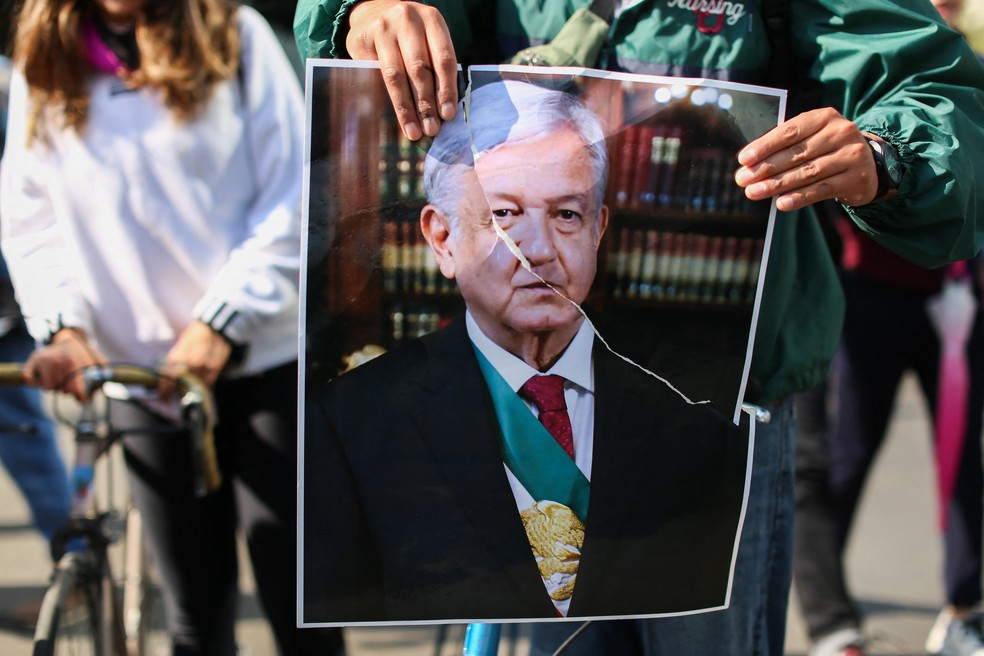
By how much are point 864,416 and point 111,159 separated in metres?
2.25

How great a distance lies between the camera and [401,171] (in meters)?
1.18

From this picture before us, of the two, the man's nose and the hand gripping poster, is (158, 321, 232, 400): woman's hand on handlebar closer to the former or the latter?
the hand gripping poster

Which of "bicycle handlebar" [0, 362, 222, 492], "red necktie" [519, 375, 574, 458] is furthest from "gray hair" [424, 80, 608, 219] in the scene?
"bicycle handlebar" [0, 362, 222, 492]

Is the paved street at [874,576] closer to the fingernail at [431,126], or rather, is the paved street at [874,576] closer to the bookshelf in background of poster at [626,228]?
the bookshelf in background of poster at [626,228]

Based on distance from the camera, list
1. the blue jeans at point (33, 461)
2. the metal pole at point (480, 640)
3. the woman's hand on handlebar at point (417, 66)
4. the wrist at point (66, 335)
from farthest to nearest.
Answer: the blue jeans at point (33, 461) → the wrist at point (66, 335) → the metal pole at point (480, 640) → the woman's hand on handlebar at point (417, 66)

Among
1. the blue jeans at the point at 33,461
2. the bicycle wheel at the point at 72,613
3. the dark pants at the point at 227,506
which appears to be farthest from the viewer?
the blue jeans at the point at 33,461

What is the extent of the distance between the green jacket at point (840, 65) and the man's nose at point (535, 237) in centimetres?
36

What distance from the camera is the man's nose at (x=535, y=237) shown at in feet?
3.89

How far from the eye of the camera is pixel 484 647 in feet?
4.98

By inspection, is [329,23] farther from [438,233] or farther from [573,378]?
[573,378]

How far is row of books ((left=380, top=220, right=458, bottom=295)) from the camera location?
1.19 m

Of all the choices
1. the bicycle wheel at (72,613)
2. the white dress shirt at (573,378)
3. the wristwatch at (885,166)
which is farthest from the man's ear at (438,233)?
the bicycle wheel at (72,613)

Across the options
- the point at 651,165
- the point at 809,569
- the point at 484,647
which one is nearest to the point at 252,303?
the point at 484,647

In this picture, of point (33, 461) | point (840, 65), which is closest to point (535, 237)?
point (840, 65)
